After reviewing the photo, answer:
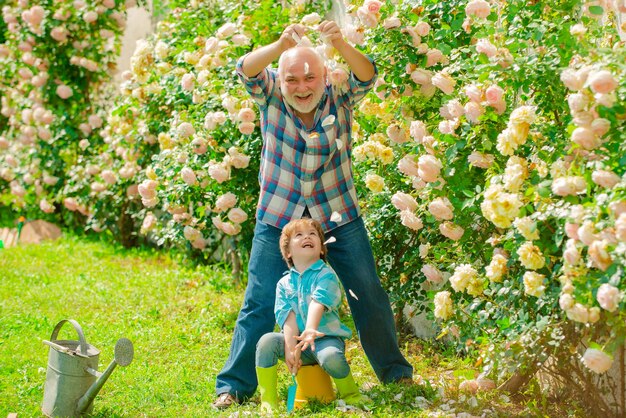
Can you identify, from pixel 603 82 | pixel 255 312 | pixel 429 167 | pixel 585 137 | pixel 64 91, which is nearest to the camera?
pixel 603 82

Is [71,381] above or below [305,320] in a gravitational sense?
below

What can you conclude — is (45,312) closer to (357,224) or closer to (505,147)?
(357,224)

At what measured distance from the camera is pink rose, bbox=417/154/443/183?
3684mm

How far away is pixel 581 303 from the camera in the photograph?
2992 millimetres

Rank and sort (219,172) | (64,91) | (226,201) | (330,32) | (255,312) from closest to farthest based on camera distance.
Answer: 1. (330,32)
2. (255,312)
3. (219,172)
4. (226,201)
5. (64,91)

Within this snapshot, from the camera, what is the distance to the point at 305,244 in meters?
3.71

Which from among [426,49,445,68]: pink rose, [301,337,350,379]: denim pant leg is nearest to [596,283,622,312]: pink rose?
[301,337,350,379]: denim pant leg

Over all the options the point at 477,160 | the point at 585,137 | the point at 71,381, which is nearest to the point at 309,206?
the point at 477,160

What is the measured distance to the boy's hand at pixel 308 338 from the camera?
3.59m

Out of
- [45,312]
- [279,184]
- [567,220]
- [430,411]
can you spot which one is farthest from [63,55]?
[567,220]

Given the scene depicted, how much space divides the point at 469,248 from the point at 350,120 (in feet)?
2.28

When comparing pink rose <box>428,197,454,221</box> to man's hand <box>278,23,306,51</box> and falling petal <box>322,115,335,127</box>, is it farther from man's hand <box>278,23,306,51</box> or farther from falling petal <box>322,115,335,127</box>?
man's hand <box>278,23,306,51</box>

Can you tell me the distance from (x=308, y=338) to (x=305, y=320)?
0.50ft

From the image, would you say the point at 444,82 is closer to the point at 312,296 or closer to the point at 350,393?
the point at 312,296
